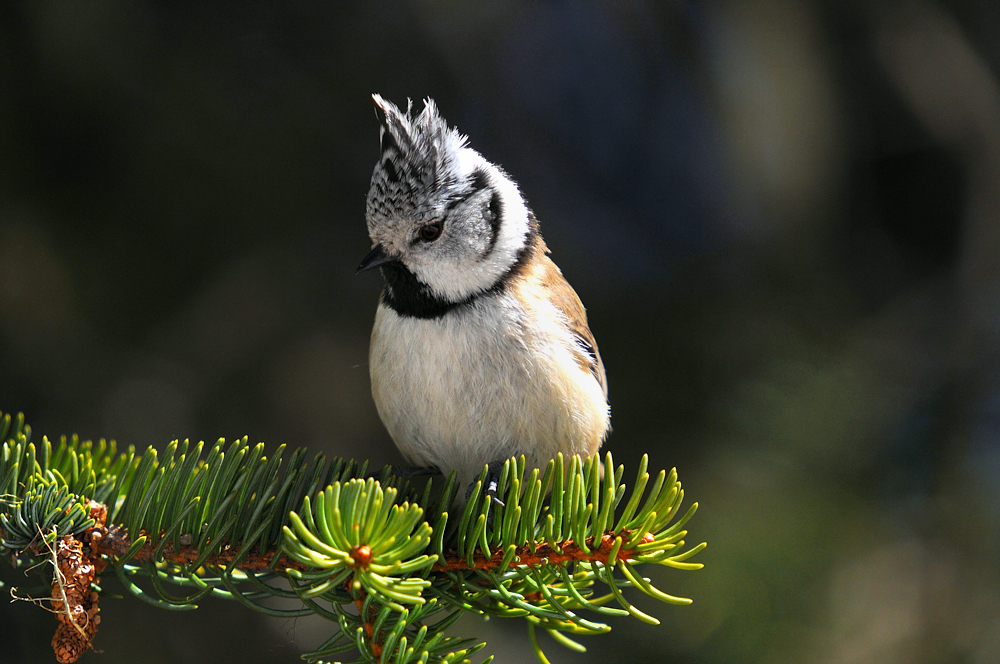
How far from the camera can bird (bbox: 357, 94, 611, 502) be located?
4.58ft

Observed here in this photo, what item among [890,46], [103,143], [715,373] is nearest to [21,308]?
[103,143]

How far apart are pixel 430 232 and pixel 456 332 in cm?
21

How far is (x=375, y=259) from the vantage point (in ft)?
4.75

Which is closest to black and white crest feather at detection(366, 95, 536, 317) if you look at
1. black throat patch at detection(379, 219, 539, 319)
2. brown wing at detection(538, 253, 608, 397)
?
black throat patch at detection(379, 219, 539, 319)

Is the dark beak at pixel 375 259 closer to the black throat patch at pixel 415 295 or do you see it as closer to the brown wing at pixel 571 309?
the black throat patch at pixel 415 295

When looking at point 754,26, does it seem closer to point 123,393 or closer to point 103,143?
point 103,143

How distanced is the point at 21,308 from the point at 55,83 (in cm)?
58

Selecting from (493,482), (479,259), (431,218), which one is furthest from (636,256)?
(493,482)

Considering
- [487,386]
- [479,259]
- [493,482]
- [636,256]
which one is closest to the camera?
[493,482]

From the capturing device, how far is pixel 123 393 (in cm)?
213

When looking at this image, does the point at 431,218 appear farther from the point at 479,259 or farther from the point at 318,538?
the point at 318,538

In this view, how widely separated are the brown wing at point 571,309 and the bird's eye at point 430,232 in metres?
0.26

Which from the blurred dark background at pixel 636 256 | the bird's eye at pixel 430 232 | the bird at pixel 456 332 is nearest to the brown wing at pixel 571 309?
the bird at pixel 456 332

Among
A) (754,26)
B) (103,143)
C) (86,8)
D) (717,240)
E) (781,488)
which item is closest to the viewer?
(781,488)
